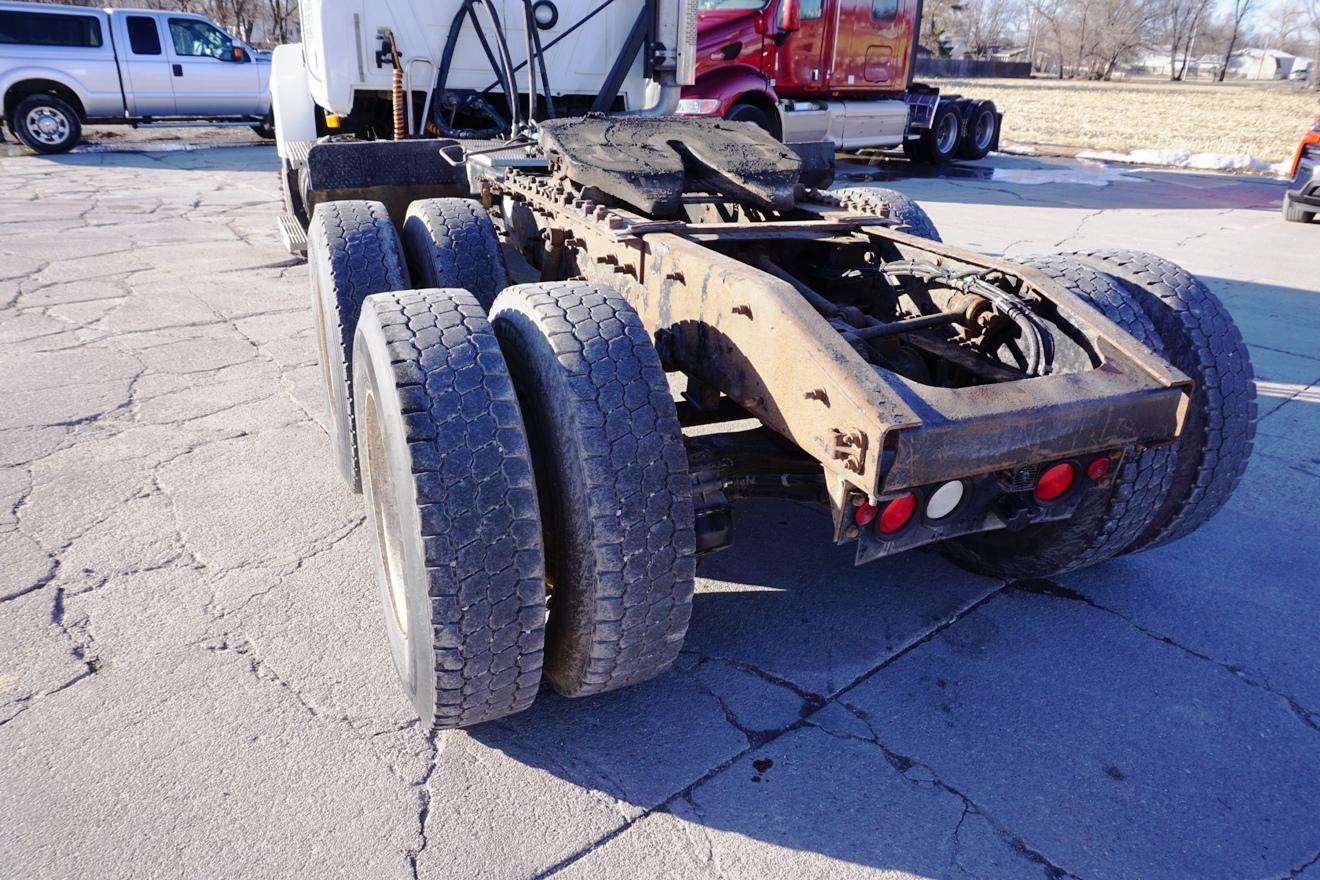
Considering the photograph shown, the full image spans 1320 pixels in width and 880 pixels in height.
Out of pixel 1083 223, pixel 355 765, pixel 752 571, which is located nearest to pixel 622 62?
pixel 752 571

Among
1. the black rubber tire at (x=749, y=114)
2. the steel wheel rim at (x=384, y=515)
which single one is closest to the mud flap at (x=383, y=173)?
the steel wheel rim at (x=384, y=515)

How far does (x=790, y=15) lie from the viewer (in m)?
12.7

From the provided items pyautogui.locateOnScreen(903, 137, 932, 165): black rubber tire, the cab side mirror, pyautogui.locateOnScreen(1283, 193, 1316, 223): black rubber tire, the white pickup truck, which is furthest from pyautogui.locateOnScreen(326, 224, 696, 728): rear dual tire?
pyautogui.locateOnScreen(903, 137, 932, 165): black rubber tire

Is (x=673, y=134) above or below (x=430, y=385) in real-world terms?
above

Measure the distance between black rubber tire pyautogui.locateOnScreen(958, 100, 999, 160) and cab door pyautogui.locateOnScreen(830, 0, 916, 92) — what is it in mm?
2638

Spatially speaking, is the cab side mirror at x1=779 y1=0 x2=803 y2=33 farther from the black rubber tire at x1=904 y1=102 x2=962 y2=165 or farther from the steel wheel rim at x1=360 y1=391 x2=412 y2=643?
the steel wheel rim at x1=360 y1=391 x2=412 y2=643

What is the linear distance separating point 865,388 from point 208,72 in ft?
56.2

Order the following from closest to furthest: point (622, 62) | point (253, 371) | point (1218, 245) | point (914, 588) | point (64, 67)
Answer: point (914, 588), point (253, 371), point (622, 62), point (1218, 245), point (64, 67)

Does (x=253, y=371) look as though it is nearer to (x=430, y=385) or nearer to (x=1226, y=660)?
(x=430, y=385)

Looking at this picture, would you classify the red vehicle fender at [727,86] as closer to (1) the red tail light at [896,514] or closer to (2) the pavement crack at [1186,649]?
(2) the pavement crack at [1186,649]

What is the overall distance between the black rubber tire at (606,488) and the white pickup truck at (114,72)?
14985 millimetres

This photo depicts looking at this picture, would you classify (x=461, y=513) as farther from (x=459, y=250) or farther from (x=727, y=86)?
(x=727, y=86)

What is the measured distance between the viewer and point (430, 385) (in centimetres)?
230

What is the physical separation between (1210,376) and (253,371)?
480 cm
